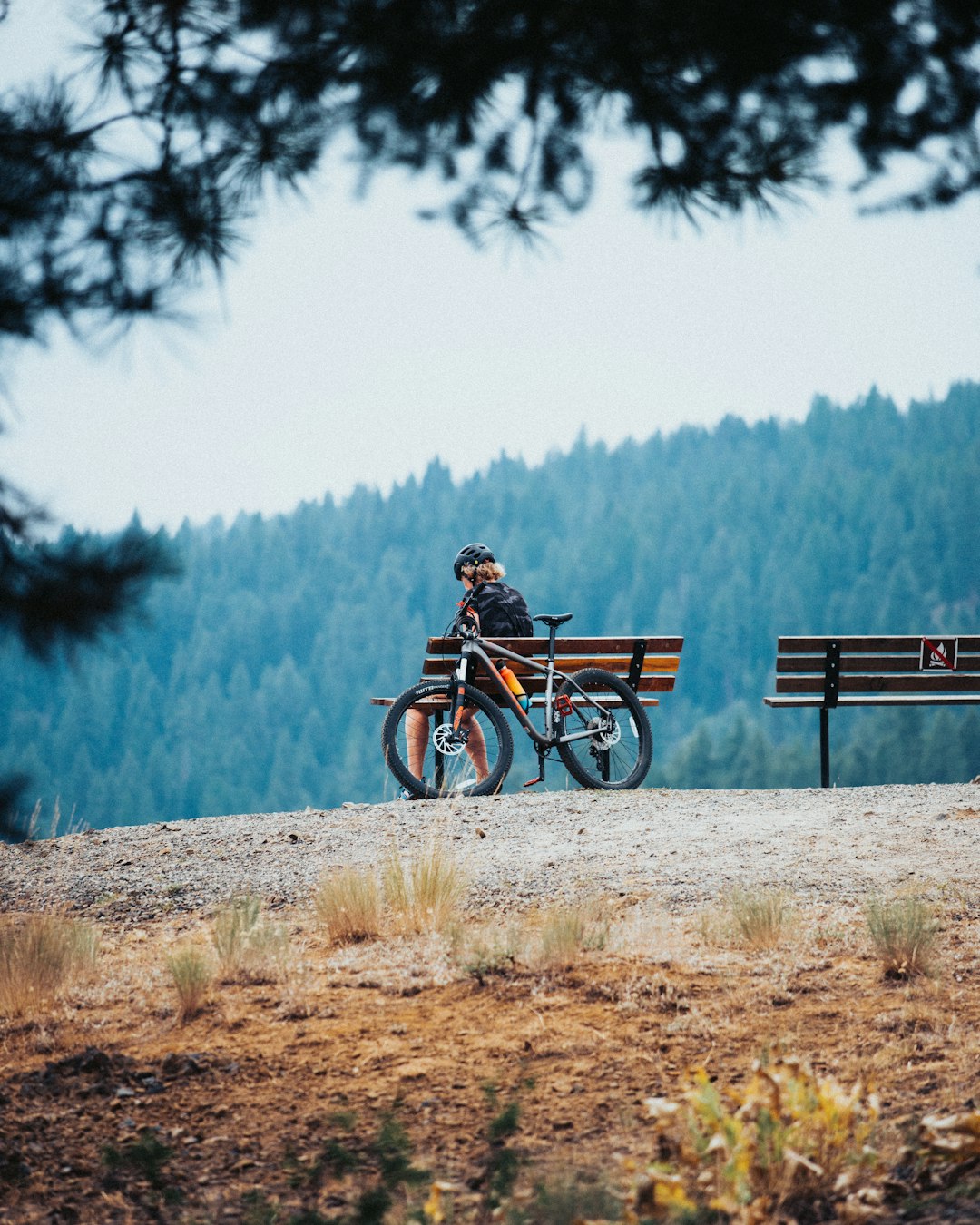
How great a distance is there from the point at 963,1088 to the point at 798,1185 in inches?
31.5

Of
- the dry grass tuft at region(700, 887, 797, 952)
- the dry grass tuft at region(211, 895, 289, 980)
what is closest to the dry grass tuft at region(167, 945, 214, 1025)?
the dry grass tuft at region(211, 895, 289, 980)

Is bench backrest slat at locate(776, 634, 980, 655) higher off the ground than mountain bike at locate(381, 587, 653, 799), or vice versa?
bench backrest slat at locate(776, 634, 980, 655)

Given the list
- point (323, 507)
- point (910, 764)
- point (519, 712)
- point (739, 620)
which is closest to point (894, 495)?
point (739, 620)

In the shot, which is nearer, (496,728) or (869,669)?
(496,728)

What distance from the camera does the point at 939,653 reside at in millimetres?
9094

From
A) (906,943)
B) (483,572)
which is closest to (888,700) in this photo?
(483,572)

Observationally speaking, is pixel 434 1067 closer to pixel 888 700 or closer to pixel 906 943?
pixel 906 943

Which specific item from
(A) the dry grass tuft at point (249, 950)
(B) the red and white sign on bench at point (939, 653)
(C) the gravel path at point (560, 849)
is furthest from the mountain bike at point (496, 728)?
(A) the dry grass tuft at point (249, 950)

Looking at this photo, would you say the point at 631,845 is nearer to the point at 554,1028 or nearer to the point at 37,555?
the point at 554,1028

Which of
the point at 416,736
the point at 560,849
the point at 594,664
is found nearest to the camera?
the point at 560,849

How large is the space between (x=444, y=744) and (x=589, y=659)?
4.68 ft

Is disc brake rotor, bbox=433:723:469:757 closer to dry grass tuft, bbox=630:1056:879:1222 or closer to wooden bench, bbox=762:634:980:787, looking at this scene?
wooden bench, bbox=762:634:980:787

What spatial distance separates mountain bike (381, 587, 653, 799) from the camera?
7.27m

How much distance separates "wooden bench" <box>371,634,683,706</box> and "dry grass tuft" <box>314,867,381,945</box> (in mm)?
3000
